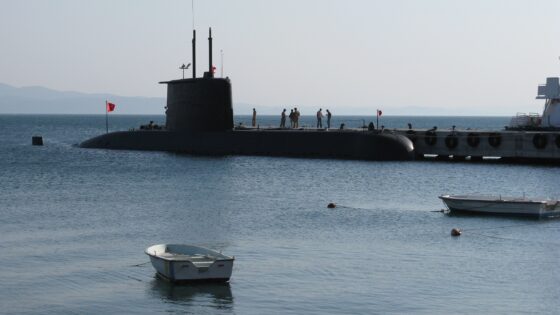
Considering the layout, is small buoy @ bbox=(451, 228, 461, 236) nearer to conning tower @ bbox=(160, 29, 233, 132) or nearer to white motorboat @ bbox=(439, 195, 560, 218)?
white motorboat @ bbox=(439, 195, 560, 218)

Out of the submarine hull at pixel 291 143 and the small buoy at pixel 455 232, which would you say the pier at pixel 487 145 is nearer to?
the submarine hull at pixel 291 143

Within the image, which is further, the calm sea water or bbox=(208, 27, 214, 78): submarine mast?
bbox=(208, 27, 214, 78): submarine mast

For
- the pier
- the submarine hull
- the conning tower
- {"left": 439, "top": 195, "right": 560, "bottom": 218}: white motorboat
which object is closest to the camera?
{"left": 439, "top": 195, "right": 560, "bottom": 218}: white motorboat

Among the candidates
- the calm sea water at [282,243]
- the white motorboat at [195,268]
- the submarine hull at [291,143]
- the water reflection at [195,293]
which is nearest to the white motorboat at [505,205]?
the calm sea water at [282,243]

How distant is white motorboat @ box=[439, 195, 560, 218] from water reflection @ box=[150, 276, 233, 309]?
14061 millimetres

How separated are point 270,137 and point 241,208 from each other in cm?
2699

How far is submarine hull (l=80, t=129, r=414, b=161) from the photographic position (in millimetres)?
55081

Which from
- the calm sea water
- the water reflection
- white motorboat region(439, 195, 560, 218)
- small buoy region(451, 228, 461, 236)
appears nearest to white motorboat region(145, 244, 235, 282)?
the water reflection

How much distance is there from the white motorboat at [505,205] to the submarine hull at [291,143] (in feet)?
72.6

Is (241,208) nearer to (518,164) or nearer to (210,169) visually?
(210,169)

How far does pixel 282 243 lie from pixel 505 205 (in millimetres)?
9637

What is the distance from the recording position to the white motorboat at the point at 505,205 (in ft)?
103

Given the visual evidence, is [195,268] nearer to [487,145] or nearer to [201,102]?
[487,145]

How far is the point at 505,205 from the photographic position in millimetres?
31953
